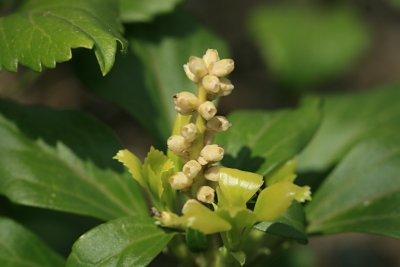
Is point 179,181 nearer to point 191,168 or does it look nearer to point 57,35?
point 191,168

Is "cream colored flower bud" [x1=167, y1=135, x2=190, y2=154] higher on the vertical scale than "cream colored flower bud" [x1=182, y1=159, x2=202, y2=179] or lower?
higher

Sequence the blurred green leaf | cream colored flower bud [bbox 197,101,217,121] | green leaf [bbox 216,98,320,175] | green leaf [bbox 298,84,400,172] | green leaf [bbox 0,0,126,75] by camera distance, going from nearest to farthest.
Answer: cream colored flower bud [bbox 197,101,217,121]
green leaf [bbox 0,0,126,75]
green leaf [bbox 216,98,320,175]
green leaf [bbox 298,84,400,172]
the blurred green leaf

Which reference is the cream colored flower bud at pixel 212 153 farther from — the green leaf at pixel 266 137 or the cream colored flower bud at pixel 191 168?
the green leaf at pixel 266 137

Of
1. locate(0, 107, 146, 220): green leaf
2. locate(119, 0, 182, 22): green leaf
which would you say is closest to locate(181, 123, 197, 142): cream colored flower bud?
locate(0, 107, 146, 220): green leaf

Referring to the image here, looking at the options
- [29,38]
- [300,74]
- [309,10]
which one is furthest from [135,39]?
[309,10]

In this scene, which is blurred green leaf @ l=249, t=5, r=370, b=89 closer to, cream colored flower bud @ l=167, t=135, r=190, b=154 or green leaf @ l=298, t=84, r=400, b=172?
green leaf @ l=298, t=84, r=400, b=172

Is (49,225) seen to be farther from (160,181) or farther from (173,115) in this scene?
(160,181)

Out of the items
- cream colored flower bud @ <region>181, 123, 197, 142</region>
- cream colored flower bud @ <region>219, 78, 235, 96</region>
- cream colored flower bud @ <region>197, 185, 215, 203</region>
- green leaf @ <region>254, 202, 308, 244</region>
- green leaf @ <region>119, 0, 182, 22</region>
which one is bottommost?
green leaf @ <region>254, 202, 308, 244</region>
